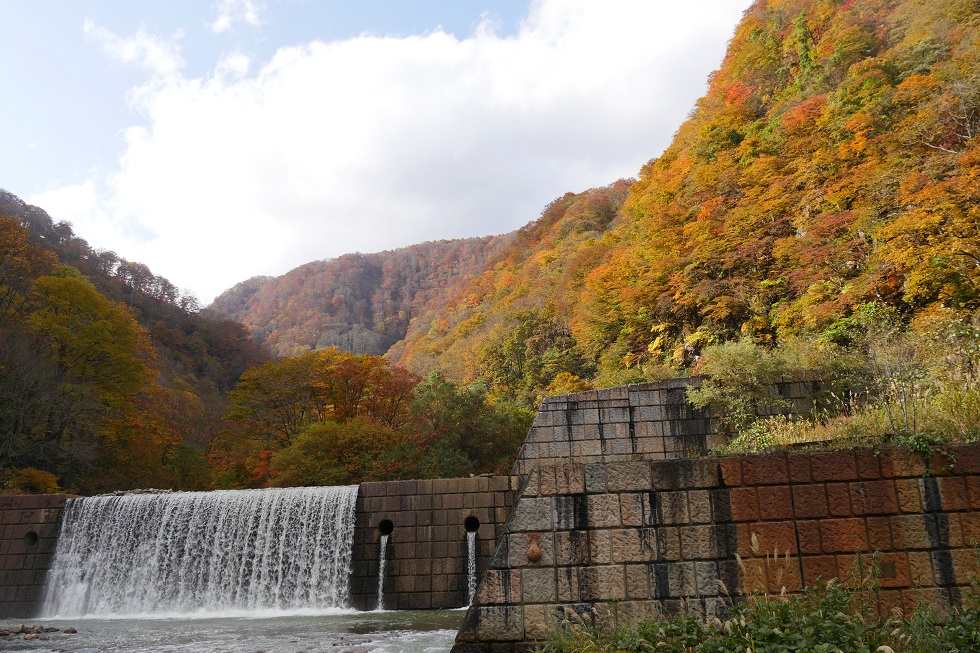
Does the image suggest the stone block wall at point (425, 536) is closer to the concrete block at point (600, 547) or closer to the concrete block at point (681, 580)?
the concrete block at point (600, 547)

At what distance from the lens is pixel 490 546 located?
11.7 m

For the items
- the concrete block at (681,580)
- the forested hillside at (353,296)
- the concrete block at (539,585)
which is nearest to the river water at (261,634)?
the concrete block at (539,585)

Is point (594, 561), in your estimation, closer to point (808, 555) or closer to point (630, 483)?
point (630, 483)

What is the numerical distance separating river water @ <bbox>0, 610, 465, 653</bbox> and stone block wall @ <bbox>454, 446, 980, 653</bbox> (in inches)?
105

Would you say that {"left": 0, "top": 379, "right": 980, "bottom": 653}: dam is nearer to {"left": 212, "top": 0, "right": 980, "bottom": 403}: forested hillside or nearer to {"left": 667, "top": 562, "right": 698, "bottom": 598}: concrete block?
{"left": 667, "top": 562, "right": 698, "bottom": 598}: concrete block

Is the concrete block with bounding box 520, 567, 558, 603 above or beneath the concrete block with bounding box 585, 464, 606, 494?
beneath

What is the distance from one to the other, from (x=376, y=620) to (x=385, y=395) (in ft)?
43.4

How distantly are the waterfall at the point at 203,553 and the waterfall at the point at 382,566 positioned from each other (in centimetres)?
63

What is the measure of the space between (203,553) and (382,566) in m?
3.92

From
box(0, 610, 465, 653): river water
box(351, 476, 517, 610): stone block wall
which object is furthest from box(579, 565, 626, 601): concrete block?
box(351, 476, 517, 610): stone block wall

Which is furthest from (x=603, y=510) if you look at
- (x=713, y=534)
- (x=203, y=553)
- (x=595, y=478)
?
(x=203, y=553)

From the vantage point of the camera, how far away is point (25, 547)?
43.6 feet

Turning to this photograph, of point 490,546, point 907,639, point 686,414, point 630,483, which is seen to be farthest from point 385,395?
point 907,639

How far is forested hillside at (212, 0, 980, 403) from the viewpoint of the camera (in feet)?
44.2
